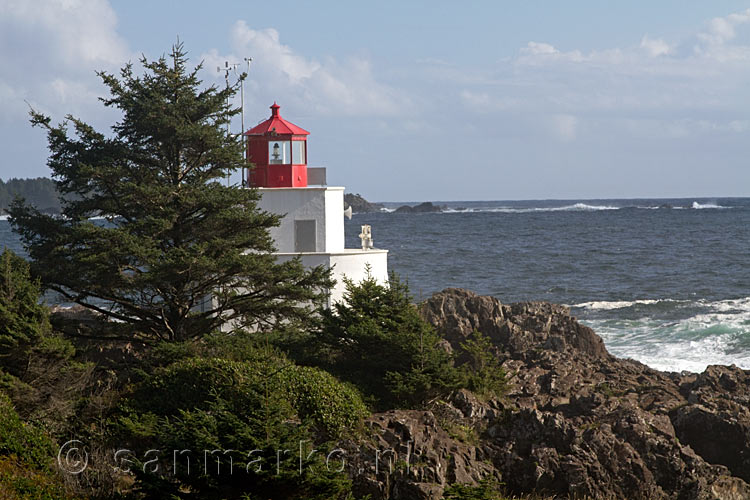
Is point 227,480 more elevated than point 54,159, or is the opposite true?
point 54,159

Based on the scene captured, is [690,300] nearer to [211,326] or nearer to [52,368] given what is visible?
[211,326]

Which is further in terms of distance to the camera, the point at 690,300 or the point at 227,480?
the point at 690,300

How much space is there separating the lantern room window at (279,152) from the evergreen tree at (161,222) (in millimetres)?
4274

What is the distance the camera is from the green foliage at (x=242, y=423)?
895 centimetres

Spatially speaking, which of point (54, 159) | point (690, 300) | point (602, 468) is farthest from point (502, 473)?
point (690, 300)

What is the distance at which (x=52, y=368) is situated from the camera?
42.5 feet

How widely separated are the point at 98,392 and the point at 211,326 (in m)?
2.81

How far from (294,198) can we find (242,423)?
11.3 m

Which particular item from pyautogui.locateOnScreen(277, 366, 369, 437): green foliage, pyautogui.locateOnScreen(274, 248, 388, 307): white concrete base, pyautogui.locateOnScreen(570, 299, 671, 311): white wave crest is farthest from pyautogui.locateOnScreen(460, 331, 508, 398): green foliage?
pyautogui.locateOnScreen(570, 299, 671, 311): white wave crest

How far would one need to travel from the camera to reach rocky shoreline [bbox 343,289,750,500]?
11602mm

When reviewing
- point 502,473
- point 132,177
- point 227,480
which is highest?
point 132,177

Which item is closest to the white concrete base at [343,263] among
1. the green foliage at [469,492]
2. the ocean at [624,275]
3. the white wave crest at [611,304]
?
the ocean at [624,275]

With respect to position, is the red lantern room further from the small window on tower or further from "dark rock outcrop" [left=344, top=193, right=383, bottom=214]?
"dark rock outcrop" [left=344, top=193, right=383, bottom=214]

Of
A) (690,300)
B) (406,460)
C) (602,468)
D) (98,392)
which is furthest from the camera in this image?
(690,300)
